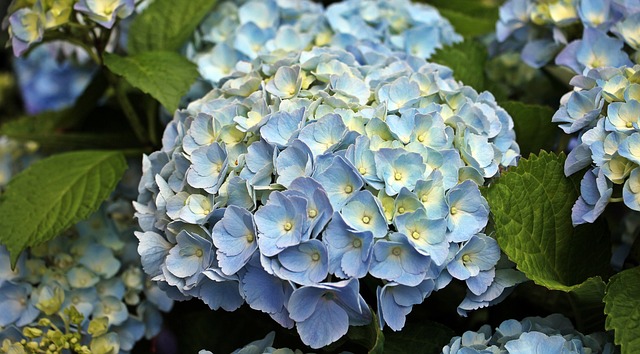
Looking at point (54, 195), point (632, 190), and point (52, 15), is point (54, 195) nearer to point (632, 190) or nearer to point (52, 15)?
point (52, 15)

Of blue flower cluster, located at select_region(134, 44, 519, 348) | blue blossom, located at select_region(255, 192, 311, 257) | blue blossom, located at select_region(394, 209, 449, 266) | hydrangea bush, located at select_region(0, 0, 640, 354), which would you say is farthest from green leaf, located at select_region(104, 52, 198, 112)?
blue blossom, located at select_region(394, 209, 449, 266)

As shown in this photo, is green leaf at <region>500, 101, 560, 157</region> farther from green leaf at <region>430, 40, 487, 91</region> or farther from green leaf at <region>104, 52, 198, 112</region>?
green leaf at <region>104, 52, 198, 112</region>

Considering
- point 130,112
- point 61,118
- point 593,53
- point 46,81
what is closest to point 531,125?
point 593,53

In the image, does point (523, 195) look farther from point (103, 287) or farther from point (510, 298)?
point (103, 287)

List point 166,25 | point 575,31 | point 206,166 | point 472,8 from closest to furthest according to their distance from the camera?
point 206,166 → point 575,31 → point 166,25 → point 472,8

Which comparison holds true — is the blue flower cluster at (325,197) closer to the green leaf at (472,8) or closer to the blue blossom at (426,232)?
the blue blossom at (426,232)

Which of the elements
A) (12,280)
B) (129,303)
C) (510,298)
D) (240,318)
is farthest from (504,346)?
(12,280)
